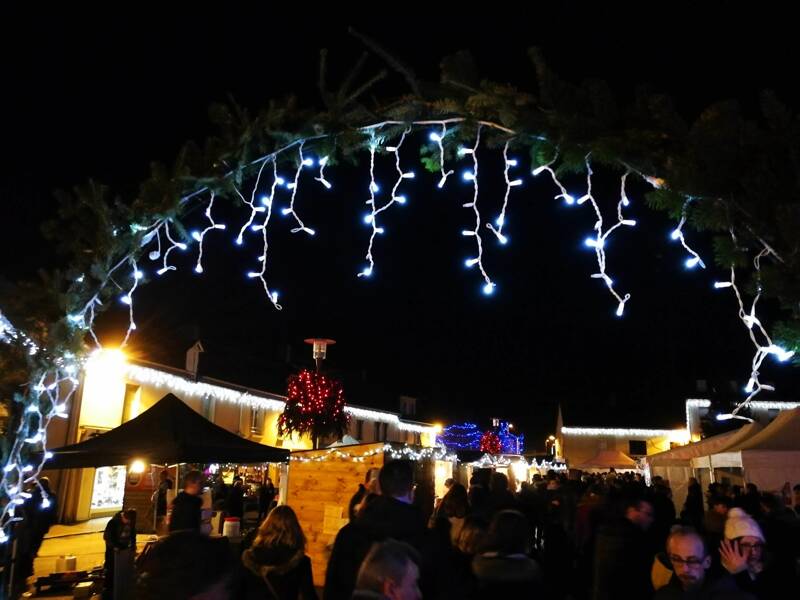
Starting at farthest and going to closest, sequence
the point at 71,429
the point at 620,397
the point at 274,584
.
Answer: the point at 620,397
the point at 71,429
the point at 274,584

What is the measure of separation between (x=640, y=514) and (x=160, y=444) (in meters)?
5.98

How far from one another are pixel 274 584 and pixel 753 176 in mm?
3414

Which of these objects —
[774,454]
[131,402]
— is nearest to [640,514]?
[774,454]

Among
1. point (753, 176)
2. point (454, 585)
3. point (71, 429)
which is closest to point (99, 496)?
point (71, 429)

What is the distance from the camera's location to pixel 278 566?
405 cm

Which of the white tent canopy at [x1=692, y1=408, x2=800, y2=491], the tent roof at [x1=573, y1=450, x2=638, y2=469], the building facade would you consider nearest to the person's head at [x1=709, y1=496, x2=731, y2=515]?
the white tent canopy at [x1=692, y1=408, x2=800, y2=491]

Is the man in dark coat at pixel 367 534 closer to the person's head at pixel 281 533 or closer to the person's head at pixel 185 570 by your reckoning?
the person's head at pixel 281 533

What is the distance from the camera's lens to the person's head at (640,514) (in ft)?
17.6

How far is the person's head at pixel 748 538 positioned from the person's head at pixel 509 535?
3.80ft

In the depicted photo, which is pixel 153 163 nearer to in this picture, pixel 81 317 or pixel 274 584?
pixel 81 317

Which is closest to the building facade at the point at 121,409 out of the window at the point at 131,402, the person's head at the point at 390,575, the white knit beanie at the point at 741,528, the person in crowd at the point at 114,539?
the window at the point at 131,402

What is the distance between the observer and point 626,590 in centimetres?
507

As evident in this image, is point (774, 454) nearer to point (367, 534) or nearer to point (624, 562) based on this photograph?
point (624, 562)

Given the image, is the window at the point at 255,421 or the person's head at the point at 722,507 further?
the window at the point at 255,421
